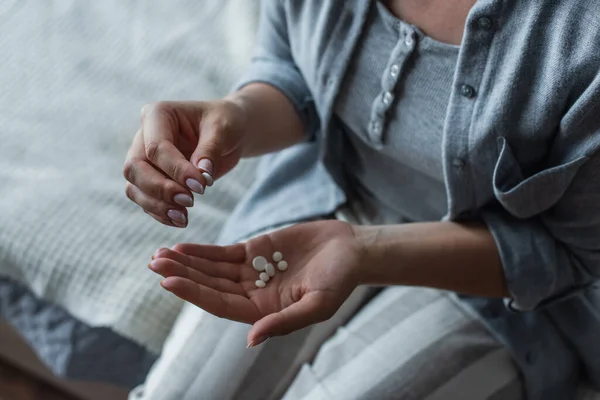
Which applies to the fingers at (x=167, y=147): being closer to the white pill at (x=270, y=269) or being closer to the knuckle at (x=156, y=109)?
the knuckle at (x=156, y=109)

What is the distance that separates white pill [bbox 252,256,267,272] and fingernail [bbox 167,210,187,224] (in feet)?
0.34

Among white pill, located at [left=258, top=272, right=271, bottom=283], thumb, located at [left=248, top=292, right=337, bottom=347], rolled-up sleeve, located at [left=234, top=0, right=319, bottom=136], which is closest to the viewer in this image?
thumb, located at [left=248, top=292, right=337, bottom=347]

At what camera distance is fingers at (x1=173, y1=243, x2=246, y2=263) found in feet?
2.06

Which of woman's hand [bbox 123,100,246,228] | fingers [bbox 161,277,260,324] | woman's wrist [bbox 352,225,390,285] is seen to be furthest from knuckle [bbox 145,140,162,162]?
woman's wrist [bbox 352,225,390,285]

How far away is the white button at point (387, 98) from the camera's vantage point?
2.20ft

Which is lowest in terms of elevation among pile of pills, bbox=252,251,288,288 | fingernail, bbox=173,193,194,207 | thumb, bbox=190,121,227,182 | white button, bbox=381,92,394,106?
pile of pills, bbox=252,251,288,288

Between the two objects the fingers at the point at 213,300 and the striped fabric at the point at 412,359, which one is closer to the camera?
the fingers at the point at 213,300

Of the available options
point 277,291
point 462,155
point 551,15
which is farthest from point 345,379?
point 551,15

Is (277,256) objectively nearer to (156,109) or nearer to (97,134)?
(156,109)

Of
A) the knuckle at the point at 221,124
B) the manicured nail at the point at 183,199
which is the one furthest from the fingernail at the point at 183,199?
the knuckle at the point at 221,124

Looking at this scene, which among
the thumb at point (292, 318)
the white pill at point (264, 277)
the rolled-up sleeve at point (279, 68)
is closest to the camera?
the thumb at point (292, 318)

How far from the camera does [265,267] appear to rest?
0.66 meters

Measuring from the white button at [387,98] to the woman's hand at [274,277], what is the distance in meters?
0.13

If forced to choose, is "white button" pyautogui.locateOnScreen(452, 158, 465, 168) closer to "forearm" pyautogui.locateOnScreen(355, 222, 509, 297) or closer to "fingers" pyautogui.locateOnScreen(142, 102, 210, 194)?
"forearm" pyautogui.locateOnScreen(355, 222, 509, 297)
